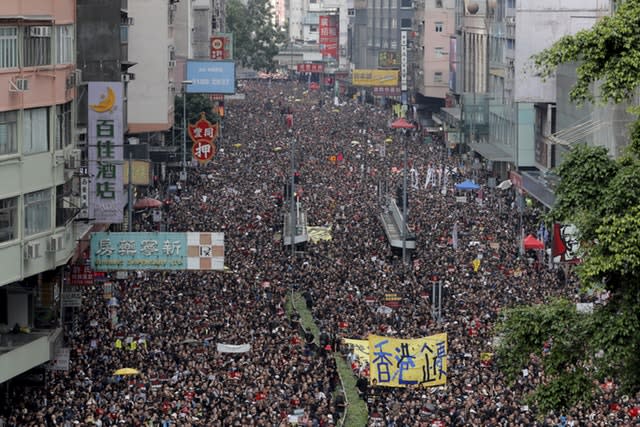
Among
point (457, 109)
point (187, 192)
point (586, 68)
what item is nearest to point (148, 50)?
point (187, 192)

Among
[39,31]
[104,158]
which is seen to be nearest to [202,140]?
[104,158]

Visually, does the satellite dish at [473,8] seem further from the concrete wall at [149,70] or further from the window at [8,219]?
the window at [8,219]

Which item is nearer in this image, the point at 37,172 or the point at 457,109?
the point at 37,172

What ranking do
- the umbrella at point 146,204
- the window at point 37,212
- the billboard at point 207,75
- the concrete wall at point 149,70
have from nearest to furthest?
the window at point 37,212, the umbrella at point 146,204, the concrete wall at point 149,70, the billboard at point 207,75

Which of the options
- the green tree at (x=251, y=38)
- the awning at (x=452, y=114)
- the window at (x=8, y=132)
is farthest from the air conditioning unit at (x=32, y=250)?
the green tree at (x=251, y=38)

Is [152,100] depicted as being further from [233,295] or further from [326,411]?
[326,411]

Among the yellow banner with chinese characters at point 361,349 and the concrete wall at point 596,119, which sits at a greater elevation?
the concrete wall at point 596,119
